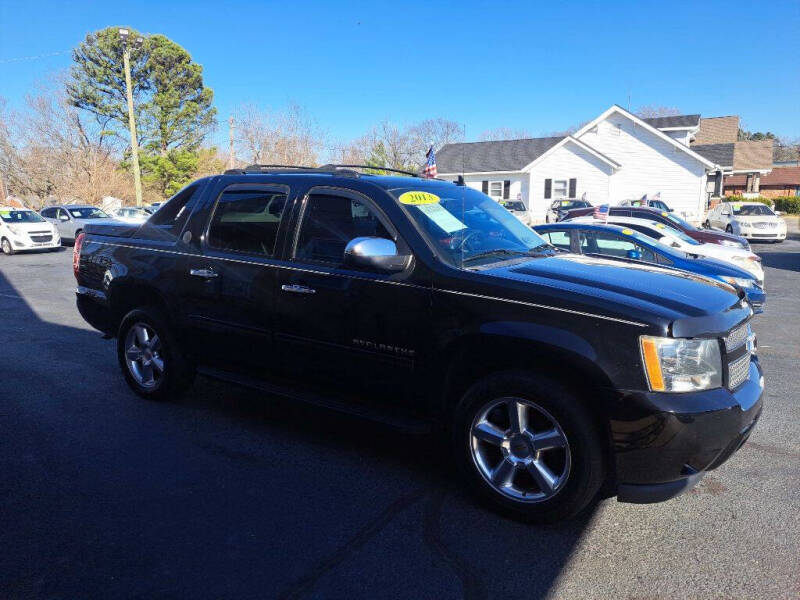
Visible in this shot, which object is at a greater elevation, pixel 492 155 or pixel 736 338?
pixel 492 155

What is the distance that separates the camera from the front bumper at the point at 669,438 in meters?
2.73

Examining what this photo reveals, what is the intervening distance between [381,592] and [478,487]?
0.87m

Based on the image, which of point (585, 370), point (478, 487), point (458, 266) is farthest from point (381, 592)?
point (458, 266)

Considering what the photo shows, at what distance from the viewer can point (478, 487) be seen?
3.26m

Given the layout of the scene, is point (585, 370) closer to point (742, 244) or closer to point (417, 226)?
point (417, 226)

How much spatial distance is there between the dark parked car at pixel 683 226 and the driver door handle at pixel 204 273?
11.4 m

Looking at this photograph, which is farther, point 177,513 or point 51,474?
point 51,474

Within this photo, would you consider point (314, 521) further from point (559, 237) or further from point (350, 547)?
point (559, 237)

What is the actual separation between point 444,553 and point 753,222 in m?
25.0

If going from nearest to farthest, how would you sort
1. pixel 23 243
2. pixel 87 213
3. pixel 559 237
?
pixel 559 237 → pixel 23 243 → pixel 87 213

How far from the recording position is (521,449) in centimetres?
312

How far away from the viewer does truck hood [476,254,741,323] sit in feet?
9.37

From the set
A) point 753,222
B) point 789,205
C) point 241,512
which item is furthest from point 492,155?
point 241,512

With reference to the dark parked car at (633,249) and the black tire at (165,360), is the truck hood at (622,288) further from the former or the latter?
the dark parked car at (633,249)
